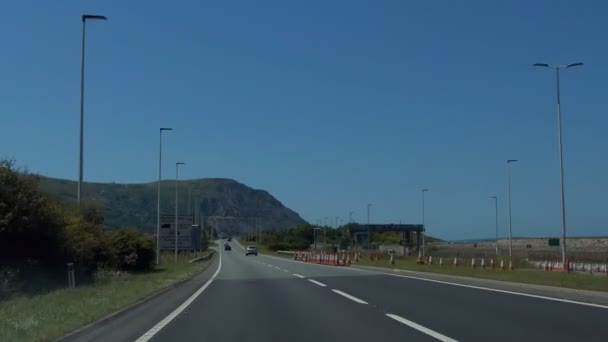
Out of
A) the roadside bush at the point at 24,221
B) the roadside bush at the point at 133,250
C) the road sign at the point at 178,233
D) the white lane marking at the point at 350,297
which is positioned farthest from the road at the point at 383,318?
the road sign at the point at 178,233

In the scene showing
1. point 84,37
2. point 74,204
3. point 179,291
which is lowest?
point 179,291

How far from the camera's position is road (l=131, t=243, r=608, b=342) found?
13664 millimetres

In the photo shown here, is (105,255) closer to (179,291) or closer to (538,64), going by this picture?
(179,291)

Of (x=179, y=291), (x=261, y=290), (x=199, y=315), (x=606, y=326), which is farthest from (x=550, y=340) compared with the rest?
(x=179, y=291)

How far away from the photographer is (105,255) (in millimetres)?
40938

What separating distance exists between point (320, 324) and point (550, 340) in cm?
495

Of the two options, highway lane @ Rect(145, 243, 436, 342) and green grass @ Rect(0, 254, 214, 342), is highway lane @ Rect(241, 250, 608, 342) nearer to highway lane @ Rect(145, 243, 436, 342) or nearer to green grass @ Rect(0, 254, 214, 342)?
highway lane @ Rect(145, 243, 436, 342)

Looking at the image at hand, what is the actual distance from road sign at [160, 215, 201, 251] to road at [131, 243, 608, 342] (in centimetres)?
4784

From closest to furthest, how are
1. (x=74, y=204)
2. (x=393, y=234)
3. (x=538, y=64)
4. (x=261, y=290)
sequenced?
1. (x=261, y=290)
2. (x=74, y=204)
3. (x=538, y=64)
4. (x=393, y=234)

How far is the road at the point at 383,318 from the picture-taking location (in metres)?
13.7

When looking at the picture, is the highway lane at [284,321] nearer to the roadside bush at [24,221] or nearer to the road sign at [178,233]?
the roadside bush at [24,221]

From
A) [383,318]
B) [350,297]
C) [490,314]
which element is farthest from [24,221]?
[490,314]

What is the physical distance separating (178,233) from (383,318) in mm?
58285

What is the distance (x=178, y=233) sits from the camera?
240 feet
